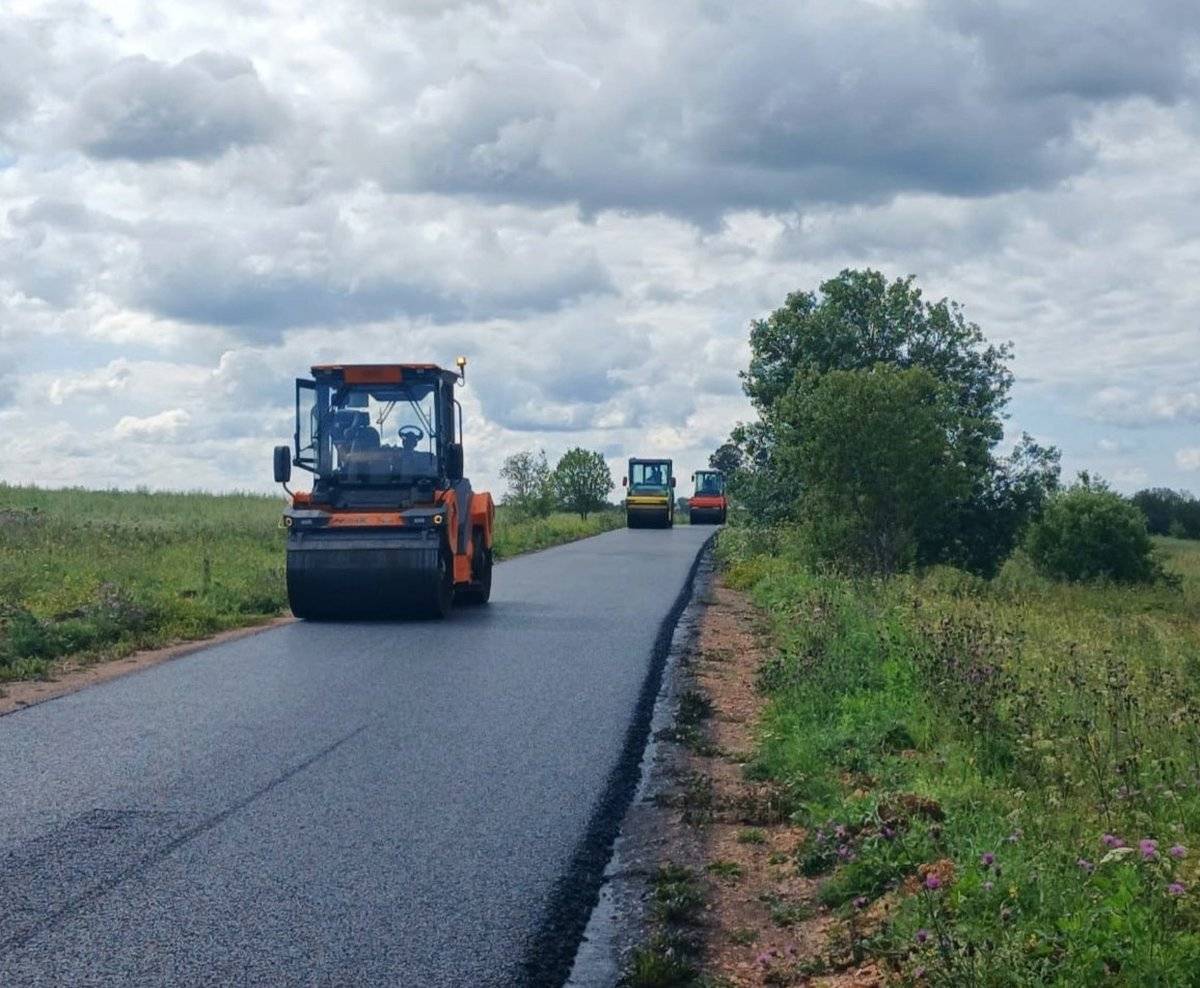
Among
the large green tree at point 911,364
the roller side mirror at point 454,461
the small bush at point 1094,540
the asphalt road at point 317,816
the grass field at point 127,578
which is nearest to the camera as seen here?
the asphalt road at point 317,816

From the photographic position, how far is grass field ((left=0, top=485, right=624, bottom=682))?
1495 centimetres

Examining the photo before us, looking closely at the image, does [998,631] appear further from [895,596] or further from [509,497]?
[509,497]

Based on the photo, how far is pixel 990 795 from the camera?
7.85 metres

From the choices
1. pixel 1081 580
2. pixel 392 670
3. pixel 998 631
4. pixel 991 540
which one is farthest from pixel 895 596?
pixel 1081 580

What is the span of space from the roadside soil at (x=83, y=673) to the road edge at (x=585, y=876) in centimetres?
442

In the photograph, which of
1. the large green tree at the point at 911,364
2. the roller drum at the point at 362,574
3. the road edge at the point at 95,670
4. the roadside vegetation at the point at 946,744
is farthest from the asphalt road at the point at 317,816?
the large green tree at the point at 911,364

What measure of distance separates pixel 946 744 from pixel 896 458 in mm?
17075

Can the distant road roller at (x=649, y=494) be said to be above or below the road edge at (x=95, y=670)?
above

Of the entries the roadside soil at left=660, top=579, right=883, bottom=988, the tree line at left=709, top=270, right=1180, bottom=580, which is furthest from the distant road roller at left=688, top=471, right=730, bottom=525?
the roadside soil at left=660, top=579, right=883, bottom=988

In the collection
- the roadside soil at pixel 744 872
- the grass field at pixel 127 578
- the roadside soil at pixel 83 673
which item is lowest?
the roadside soil at pixel 744 872

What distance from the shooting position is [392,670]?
13023 mm

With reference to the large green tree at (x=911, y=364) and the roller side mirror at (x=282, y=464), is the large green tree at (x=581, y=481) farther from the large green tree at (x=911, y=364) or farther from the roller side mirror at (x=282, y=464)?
the roller side mirror at (x=282, y=464)

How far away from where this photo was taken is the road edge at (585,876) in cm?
548

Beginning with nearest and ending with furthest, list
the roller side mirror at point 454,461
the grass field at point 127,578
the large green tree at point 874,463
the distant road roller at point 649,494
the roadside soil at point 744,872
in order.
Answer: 1. the roadside soil at point 744,872
2. the grass field at point 127,578
3. the roller side mirror at point 454,461
4. the large green tree at point 874,463
5. the distant road roller at point 649,494
